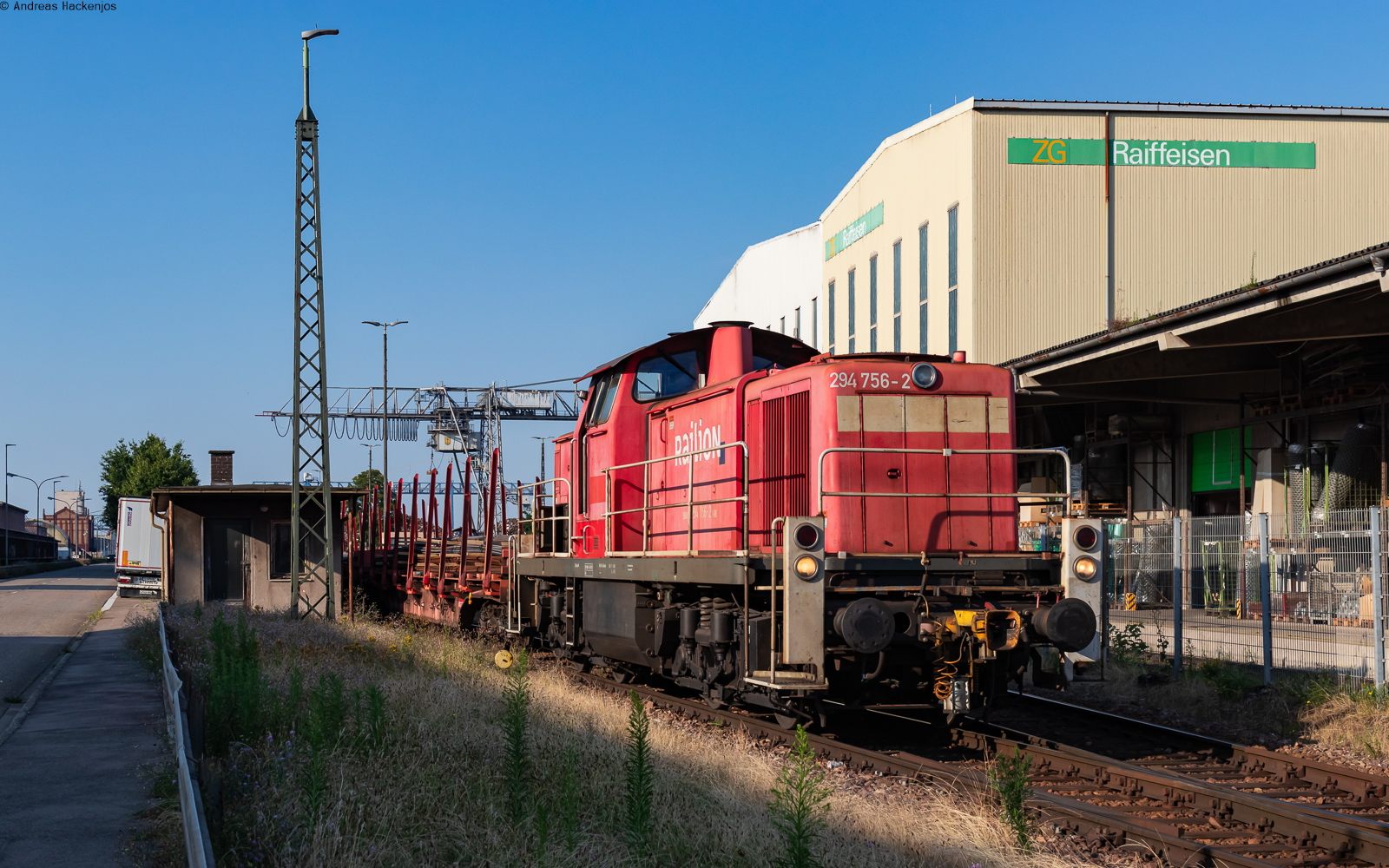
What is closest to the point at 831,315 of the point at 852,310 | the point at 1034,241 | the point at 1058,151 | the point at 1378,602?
the point at 852,310

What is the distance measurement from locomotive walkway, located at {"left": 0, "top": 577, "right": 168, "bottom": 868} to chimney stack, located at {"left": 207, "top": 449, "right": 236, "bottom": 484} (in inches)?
684

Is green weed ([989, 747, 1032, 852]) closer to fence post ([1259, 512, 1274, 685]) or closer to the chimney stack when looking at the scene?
fence post ([1259, 512, 1274, 685])

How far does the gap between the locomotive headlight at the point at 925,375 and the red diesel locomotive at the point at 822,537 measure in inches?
0.6

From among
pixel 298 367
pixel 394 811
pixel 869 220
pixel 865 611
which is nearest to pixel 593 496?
pixel 865 611

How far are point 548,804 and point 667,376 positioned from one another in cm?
603

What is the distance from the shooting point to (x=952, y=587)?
907cm

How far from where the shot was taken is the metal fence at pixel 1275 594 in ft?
39.5

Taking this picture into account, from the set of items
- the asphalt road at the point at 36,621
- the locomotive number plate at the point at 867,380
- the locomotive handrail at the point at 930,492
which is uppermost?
the locomotive number plate at the point at 867,380

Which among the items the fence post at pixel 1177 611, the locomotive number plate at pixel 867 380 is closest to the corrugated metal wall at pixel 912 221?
the fence post at pixel 1177 611

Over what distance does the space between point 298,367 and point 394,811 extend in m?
14.5

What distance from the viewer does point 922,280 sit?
95.9 feet

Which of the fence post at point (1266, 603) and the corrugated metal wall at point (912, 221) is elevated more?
the corrugated metal wall at point (912, 221)

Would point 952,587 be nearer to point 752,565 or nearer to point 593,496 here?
point 752,565

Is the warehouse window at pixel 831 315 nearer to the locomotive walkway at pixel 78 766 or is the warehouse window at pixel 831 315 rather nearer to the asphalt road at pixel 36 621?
the asphalt road at pixel 36 621
